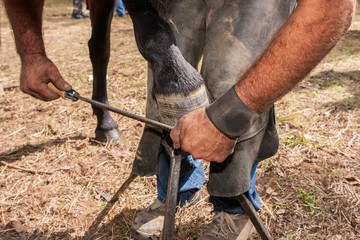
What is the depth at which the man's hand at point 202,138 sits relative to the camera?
3.52ft

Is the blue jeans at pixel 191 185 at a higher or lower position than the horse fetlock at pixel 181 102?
lower

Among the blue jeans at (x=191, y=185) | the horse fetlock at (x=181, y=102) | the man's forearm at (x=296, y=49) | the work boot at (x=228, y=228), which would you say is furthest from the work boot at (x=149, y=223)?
the man's forearm at (x=296, y=49)

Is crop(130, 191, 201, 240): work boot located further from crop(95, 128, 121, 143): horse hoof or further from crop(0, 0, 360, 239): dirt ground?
Answer: crop(95, 128, 121, 143): horse hoof

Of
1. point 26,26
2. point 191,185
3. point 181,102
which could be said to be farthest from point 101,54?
point 181,102

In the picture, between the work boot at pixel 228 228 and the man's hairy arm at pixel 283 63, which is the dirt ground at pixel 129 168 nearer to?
the work boot at pixel 228 228

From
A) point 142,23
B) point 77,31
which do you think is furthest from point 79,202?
point 77,31

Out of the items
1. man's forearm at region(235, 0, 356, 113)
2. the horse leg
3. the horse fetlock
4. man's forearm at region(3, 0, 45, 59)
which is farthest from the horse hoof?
man's forearm at region(235, 0, 356, 113)

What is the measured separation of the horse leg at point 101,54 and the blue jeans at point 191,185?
0.89 meters

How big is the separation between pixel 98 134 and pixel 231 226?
139cm

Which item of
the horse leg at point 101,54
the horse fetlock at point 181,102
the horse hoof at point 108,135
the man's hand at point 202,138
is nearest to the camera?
the man's hand at point 202,138

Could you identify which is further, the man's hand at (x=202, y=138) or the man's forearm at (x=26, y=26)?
the man's forearm at (x=26, y=26)

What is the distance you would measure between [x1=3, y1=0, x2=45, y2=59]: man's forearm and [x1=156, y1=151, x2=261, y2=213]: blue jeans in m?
0.87

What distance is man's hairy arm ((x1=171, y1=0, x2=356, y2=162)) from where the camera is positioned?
883 millimetres

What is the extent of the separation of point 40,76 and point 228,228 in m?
1.22
